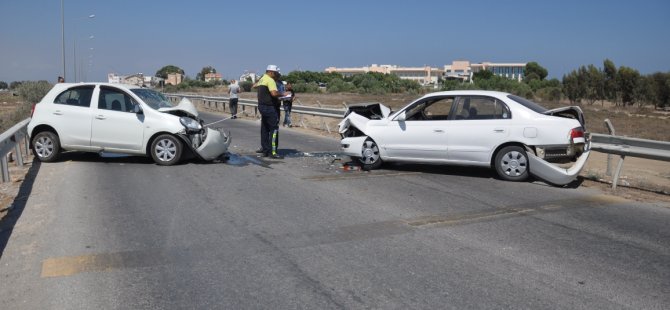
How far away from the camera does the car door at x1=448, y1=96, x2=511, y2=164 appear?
9.77 metres

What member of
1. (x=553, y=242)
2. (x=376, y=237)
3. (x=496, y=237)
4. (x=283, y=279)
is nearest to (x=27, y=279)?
(x=283, y=279)

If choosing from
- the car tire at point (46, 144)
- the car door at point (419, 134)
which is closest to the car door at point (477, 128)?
the car door at point (419, 134)

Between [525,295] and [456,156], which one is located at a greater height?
[456,156]

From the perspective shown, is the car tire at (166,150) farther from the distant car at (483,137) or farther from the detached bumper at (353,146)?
the distant car at (483,137)

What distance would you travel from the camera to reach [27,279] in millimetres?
4891

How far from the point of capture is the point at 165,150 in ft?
37.0

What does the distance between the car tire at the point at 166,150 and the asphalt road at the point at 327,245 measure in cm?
143

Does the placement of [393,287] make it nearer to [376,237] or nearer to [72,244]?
[376,237]

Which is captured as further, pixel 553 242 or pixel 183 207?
pixel 183 207

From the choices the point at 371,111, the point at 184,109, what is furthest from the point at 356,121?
the point at 184,109

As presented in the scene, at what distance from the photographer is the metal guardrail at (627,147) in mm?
9219

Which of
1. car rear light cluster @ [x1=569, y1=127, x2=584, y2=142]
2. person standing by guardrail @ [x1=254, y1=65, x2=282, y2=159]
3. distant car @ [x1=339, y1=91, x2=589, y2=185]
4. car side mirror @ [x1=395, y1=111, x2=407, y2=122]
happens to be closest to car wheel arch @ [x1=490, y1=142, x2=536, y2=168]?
distant car @ [x1=339, y1=91, x2=589, y2=185]

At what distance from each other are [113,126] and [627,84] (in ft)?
151

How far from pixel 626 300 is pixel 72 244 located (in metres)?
5.10
